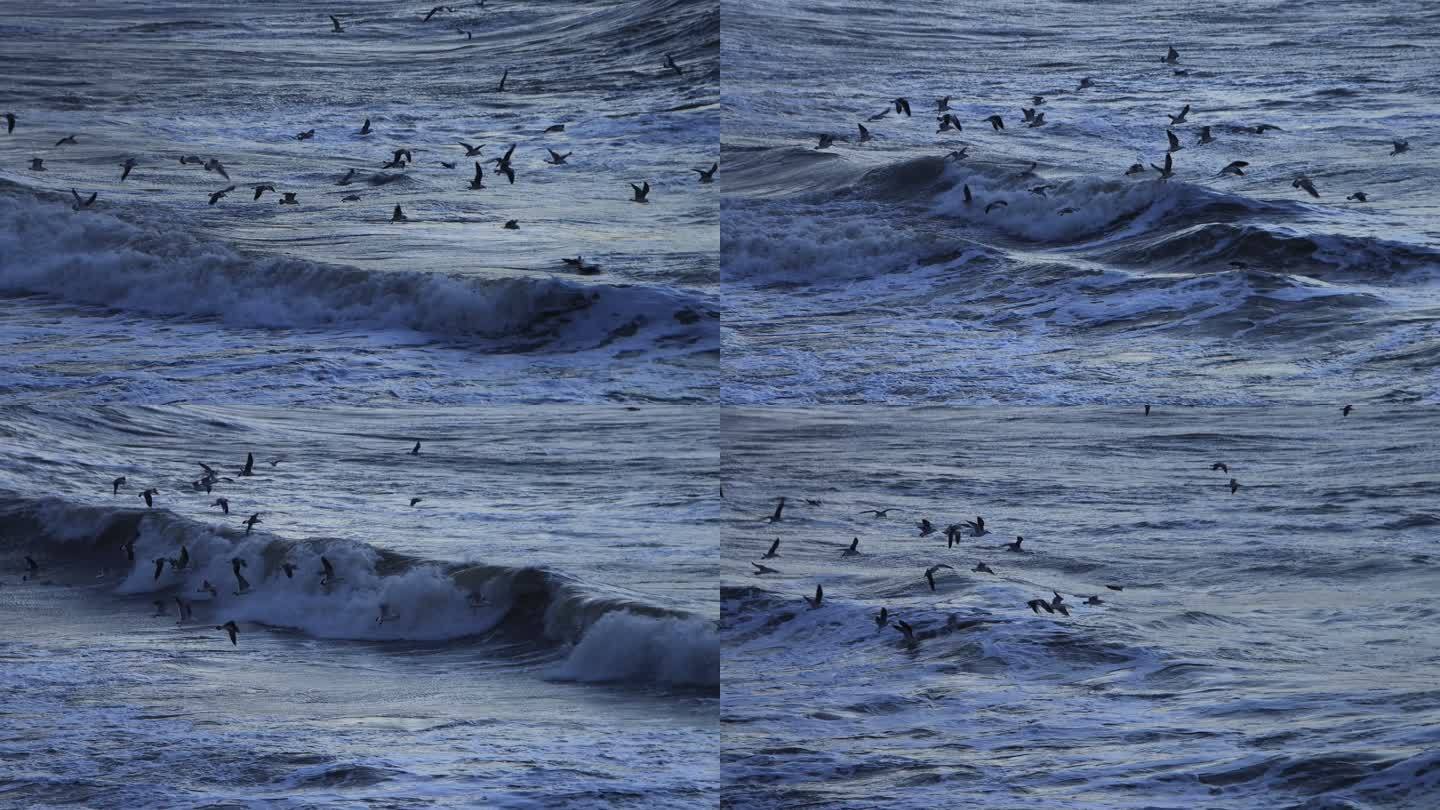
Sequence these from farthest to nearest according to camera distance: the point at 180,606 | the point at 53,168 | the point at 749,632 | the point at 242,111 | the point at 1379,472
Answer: the point at 242,111 < the point at 53,168 < the point at 1379,472 < the point at 180,606 < the point at 749,632

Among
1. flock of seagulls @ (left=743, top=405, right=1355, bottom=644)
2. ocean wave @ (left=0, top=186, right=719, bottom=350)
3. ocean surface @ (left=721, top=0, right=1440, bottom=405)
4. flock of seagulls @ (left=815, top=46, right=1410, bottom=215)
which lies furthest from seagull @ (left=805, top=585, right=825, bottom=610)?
flock of seagulls @ (left=815, top=46, right=1410, bottom=215)

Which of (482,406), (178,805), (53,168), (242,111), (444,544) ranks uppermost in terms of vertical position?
(242,111)

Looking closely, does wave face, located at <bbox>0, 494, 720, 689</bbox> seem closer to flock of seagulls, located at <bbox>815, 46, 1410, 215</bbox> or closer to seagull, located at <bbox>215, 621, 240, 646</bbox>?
seagull, located at <bbox>215, 621, 240, 646</bbox>

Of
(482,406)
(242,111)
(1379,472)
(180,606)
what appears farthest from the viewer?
(242,111)

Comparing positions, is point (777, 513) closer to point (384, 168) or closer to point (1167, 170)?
point (1167, 170)

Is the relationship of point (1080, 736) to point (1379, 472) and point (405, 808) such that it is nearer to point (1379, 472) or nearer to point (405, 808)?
point (405, 808)

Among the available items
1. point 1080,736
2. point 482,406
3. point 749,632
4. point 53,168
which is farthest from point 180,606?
point 53,168
